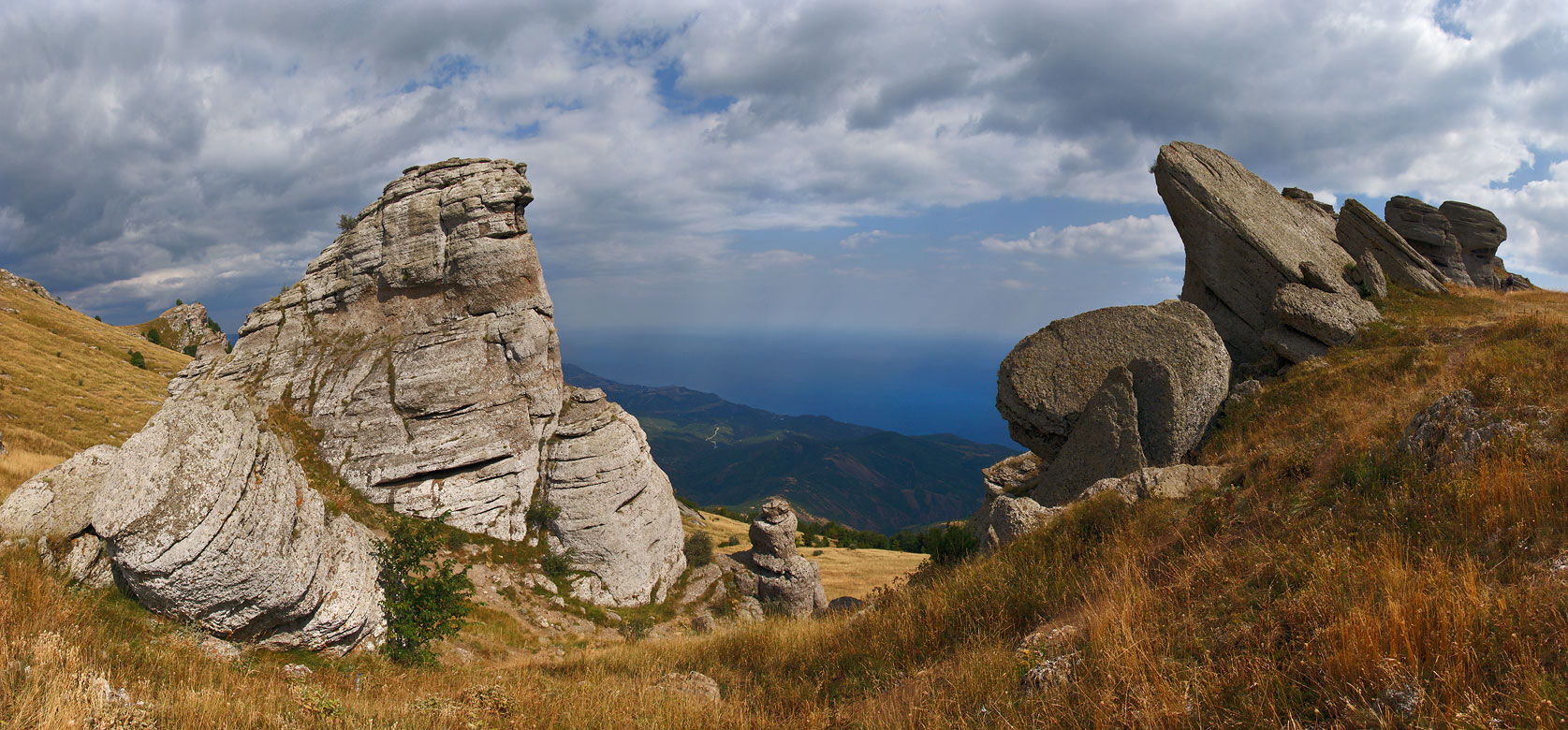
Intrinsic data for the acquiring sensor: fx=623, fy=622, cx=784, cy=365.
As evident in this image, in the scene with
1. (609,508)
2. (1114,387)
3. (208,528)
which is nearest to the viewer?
(208,528)

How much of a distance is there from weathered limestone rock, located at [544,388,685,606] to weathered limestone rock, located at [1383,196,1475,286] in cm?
4109

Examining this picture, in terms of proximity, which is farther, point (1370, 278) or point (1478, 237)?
point (1478, 237)

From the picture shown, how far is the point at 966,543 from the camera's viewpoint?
1377cm

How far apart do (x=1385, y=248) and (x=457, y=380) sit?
39.8 meters

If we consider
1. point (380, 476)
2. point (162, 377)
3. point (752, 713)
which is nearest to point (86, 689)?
point (752, 713)

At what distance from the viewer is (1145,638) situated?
5.21 m

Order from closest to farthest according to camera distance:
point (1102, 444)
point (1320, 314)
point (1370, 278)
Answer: point (1102, 444) → point (1320, 314) → point (1370, 278)

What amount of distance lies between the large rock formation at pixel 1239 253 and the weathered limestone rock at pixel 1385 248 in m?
2.36

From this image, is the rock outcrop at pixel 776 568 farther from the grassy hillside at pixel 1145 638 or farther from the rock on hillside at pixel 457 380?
the grassy hillside at pixel 1145 638

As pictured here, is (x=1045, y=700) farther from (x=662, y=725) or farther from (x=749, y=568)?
(x=749, y=568)

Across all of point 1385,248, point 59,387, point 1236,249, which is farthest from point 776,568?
point 59,387

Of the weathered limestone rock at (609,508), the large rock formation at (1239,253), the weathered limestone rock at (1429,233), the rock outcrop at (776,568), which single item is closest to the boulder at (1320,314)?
the large rock formation at (1239,253)

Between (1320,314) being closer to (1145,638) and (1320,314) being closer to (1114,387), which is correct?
(1114,387)

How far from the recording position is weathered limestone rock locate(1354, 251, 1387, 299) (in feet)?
66.9
